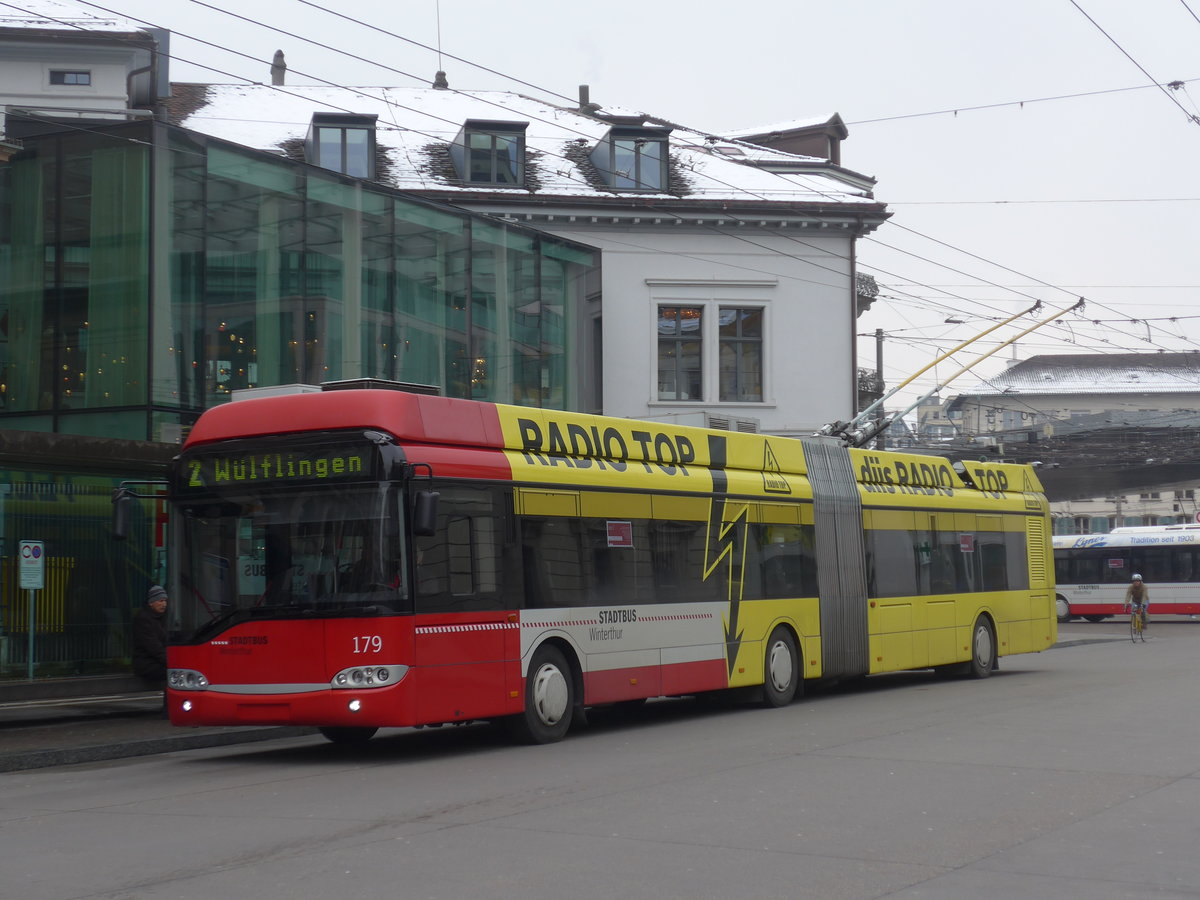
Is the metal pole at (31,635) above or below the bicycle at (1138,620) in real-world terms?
above

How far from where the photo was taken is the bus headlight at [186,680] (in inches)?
488

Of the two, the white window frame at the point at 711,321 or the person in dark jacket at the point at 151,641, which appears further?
the white window frame at the point at 711,321

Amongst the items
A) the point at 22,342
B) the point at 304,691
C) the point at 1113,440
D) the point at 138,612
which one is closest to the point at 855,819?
the point at 304,691

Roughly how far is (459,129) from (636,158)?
428 centimetres

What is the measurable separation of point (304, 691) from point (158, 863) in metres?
4.34

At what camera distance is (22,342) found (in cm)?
2080

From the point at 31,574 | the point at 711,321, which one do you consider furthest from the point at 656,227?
the point at 31,574

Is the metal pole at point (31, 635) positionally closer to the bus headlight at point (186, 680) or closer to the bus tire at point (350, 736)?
the bus tire at point (350, 736)

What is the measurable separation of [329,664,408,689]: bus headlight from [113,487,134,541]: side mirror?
93.4 inches

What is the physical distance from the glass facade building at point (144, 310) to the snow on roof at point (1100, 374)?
94878 millimetres

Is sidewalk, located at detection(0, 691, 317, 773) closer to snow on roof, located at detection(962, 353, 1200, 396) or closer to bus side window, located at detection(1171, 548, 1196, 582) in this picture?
bus side window, located at detection(1171, 548, 1196, 582)

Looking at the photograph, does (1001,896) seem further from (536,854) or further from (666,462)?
(666,462)

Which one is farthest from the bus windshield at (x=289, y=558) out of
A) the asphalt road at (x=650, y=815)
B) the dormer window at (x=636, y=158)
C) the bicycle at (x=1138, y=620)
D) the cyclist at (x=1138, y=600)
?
the cyclist at (x=1138, y=600)

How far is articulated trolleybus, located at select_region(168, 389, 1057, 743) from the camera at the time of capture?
11.9 m
